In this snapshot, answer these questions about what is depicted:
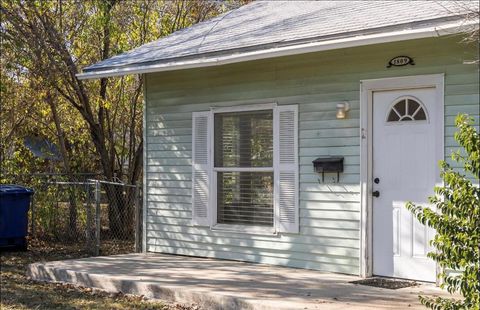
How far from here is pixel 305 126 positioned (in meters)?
8.88

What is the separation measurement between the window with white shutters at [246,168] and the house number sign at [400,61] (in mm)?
1464

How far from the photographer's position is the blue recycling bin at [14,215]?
37.6 ft

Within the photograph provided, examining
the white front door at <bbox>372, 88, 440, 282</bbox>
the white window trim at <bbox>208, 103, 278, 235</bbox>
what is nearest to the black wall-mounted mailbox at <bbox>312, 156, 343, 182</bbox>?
the white front door at <bbox>372, 88, 440, 282</bbox>

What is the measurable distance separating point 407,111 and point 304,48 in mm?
1383

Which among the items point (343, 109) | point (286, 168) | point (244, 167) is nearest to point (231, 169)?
point (244, 167)

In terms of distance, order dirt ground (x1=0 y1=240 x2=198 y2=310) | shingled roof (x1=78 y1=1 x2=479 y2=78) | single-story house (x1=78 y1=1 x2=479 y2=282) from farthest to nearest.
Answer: single-story house (x1=78 y1=1 x2=479 y2=282)
dirt ground (x1=0 y1=240 x2=198 y2=310)
shingled roof (x1=78 y1=1 x2=479 y2=78)

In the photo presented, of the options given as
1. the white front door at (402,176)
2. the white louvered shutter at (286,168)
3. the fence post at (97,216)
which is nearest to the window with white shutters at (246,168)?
the white louvered shutter at (286,168)

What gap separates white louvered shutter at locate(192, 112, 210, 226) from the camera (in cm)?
1005

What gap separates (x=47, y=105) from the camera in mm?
14398

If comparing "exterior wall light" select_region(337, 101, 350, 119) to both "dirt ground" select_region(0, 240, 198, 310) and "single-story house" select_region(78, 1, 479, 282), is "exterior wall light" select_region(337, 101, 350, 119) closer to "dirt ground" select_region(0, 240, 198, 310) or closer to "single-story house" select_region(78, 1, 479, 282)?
"single-story house" select_region(78, 1, 479, 282)

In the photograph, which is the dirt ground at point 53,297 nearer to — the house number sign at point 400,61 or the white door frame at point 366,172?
the white door frame at point 366,172

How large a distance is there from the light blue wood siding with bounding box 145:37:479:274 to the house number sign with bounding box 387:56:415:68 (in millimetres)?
54

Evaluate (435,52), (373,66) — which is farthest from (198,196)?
(435,52)

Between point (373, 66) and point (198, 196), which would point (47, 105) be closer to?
point (198, 196)
